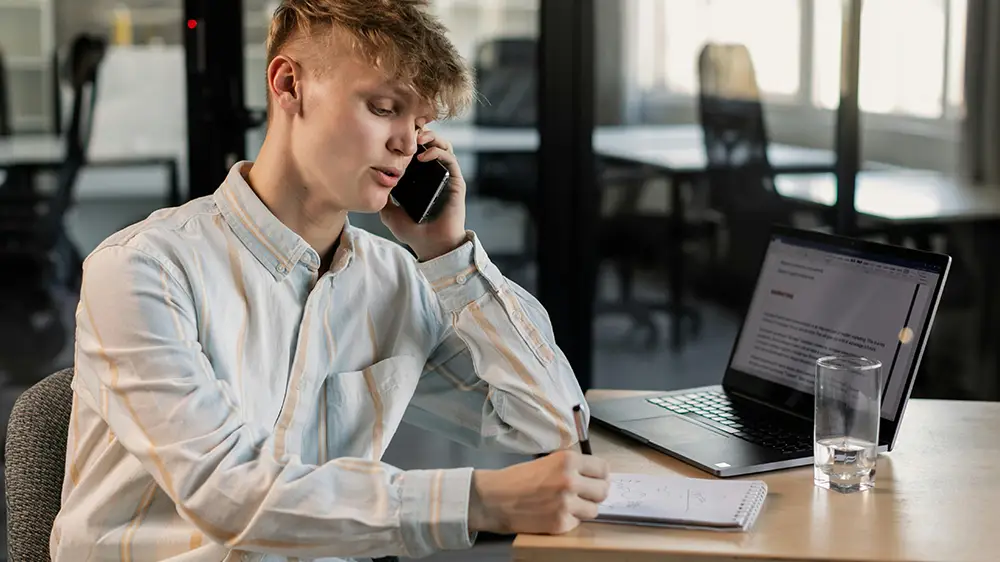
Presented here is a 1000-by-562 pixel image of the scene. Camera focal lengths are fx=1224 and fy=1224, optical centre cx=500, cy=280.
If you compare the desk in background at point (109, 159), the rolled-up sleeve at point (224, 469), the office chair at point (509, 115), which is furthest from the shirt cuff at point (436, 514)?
the desk in background at point (109, 159)

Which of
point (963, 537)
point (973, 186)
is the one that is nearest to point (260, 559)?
point (963, 537)

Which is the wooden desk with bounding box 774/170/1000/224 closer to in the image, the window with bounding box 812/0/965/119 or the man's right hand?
the window with bounding box 812/0/965/119

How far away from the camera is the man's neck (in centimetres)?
160

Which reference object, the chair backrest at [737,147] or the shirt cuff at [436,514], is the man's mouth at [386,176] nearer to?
the shirt cuff at [436,514]

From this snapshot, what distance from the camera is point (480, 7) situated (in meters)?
3.39

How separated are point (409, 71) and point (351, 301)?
334 mm

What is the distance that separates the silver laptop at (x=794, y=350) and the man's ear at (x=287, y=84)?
24.4 inches

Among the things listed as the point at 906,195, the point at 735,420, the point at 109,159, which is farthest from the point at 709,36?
the point at 735,420

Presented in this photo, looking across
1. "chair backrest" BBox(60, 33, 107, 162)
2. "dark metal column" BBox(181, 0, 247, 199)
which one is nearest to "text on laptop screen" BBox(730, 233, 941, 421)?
"dark metal column" BBox(181, 0, 247, 199)

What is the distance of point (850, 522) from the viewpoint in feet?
4.42

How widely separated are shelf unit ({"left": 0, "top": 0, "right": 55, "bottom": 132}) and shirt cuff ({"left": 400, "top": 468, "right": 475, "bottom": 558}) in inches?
98.8

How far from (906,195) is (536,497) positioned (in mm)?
2512

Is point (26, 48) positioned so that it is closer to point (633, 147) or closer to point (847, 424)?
point (633, 147)

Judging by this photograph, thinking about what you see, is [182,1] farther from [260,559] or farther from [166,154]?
[260,559]
